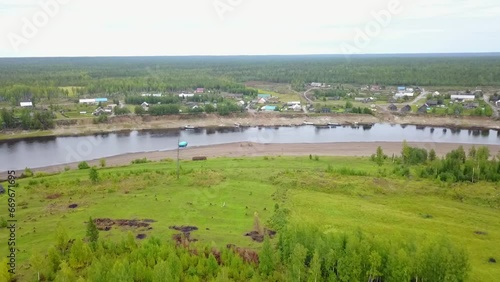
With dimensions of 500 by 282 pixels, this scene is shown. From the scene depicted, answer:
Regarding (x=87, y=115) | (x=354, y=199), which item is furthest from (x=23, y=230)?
(x=87, y=115)

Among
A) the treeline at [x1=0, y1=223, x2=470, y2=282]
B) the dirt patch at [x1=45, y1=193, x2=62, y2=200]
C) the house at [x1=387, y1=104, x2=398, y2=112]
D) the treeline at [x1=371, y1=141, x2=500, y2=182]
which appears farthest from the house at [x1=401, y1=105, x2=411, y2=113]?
the dirt patch at [x1=45, y1=193, x2=62, y2=200]

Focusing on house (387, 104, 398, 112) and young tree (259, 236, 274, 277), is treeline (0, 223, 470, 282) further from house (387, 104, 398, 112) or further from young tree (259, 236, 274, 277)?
house (387, 104, 398, 112)

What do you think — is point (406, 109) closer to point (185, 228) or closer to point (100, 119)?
point (100, 119)

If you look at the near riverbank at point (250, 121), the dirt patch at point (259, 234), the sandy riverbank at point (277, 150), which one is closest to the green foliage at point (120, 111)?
the near riverbank at point (250, 121)

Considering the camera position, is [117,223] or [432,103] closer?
[117,223]

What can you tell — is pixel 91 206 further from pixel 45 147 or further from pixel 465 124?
pixel 465 124

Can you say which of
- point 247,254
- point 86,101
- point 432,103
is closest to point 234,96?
point 86,101
